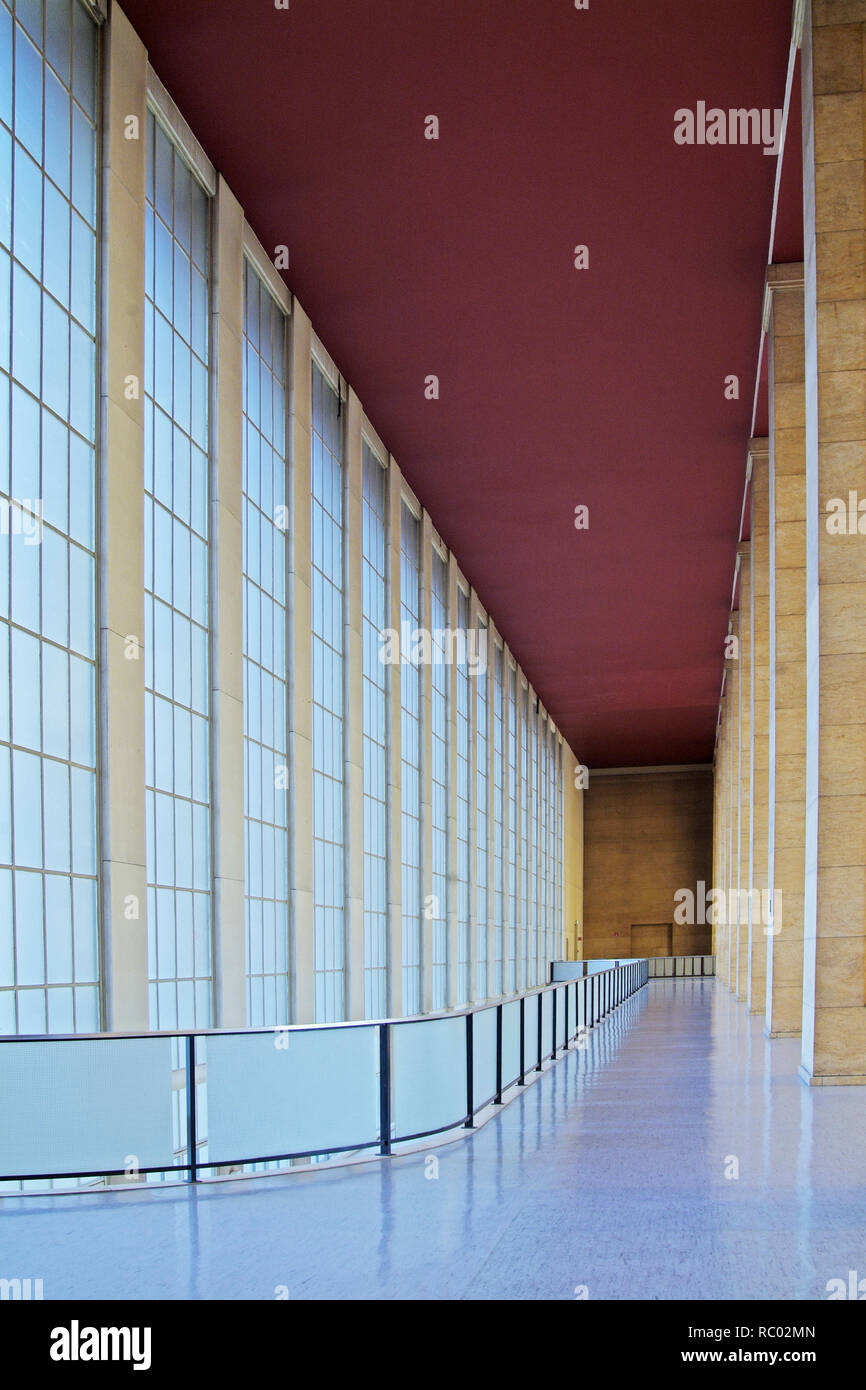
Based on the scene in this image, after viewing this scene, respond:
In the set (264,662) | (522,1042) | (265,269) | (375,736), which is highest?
(265,269)

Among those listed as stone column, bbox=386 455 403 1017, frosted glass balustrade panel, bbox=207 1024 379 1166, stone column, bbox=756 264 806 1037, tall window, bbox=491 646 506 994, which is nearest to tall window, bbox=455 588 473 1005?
tall window, bbox=491 646 506 994

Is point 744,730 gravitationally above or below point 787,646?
below

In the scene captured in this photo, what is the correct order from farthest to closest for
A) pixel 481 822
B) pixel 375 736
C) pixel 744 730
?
1. pixel 481 822
2. pixel 744 730
3. pixel 375 736

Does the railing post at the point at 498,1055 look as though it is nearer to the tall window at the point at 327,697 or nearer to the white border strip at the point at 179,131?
the tall window at the point at 327,697

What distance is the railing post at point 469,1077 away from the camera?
11.6 metres

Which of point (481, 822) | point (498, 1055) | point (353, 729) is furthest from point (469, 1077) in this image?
point (481, 822)

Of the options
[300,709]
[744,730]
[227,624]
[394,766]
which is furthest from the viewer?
[744,730]

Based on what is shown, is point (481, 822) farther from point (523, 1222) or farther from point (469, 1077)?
point (523, 1222)

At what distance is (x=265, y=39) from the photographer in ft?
50.0

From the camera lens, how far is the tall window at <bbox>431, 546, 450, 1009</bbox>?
113 feet

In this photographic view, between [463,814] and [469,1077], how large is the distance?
27388 millimetres

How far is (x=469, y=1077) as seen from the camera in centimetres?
1168
